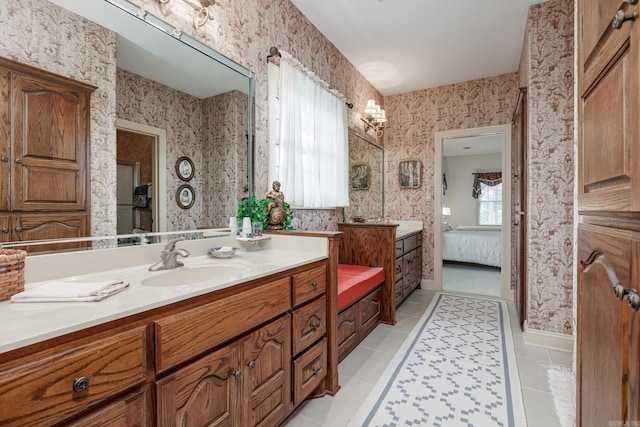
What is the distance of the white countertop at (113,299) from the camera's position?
2.14ft

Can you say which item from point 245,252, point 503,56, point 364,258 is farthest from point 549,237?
point 245,252

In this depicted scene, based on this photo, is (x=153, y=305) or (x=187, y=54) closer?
(x=153, y=305)

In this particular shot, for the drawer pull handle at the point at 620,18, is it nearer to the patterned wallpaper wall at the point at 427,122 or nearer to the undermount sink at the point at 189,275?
the undermount sink at the point at 189,275

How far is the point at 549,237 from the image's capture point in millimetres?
2475

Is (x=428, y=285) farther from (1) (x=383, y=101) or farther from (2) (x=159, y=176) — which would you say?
(2) (x=159, y=176)

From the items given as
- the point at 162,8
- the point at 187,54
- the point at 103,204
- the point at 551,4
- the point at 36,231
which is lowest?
the point at 36,231

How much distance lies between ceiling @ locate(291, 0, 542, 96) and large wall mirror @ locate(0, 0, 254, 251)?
4.43 ft

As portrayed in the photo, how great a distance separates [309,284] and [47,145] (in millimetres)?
1221

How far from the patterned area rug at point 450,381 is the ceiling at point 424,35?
9.27ft

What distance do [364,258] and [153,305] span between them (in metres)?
2.38

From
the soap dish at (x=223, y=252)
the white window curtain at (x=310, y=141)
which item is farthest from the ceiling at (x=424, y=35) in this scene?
the soap dish at (x=223, y=252)

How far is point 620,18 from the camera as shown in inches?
23.8

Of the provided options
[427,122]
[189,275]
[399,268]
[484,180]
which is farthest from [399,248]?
[484,180]

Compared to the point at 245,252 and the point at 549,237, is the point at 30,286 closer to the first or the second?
the point at 245,252
